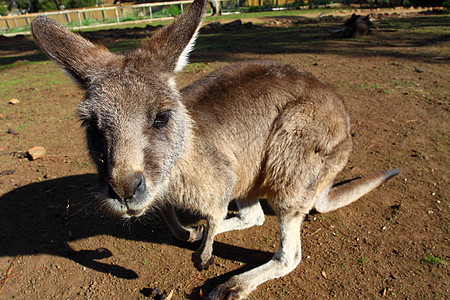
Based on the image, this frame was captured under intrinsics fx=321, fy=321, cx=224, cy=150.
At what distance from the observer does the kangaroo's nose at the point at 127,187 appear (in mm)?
1528

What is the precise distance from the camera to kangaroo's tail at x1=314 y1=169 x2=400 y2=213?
9.15 ft

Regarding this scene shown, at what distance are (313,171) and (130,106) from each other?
53.6 inches

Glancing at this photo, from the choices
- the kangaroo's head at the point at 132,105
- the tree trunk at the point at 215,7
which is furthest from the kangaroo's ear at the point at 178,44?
the tree trunk at the point at 215,7

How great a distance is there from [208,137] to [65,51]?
104cm

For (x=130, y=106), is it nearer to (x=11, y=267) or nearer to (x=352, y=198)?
(x=11, y=267)

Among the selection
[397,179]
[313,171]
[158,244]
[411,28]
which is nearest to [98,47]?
[158,244]

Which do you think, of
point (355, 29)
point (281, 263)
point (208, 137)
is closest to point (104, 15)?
point (355, 29)

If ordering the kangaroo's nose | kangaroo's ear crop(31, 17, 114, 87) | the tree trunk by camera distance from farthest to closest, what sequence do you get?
the tree trunk → kangaroo's ear crop(31, 17, 114, 87) → the kangaroo's nose

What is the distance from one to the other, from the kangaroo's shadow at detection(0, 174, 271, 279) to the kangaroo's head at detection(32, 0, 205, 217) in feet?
3.11

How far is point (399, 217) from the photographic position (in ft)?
9.27

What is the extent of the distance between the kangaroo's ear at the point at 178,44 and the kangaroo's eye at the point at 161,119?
302 millimetres

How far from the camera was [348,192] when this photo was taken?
284 centimetres

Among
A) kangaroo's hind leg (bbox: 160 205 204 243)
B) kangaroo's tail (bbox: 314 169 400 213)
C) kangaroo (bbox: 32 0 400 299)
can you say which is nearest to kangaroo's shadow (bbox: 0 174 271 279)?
kangaroo's hind leg (bbox: 160 205 204 243)

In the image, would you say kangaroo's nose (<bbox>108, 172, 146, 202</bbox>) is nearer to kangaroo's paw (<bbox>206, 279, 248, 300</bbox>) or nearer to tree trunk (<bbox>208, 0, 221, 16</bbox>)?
kangaroo's paw (<bbox>206, 279, 248, 300</bbox>)
